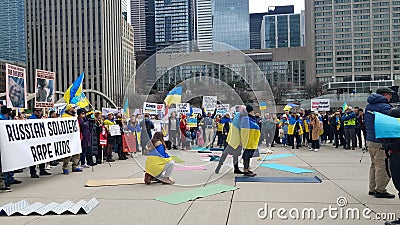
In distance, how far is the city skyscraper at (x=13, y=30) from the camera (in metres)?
121

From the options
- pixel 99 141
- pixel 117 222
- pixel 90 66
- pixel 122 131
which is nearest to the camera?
pixel 117 222

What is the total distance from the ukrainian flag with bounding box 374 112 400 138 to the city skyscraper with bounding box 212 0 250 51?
4.45 meters

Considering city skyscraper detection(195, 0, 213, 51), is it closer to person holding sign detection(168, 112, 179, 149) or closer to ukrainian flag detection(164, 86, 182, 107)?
ukrainian flag detection(164, 86, 182, 107)

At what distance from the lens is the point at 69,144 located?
10516 mm

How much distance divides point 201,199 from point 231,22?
497cm

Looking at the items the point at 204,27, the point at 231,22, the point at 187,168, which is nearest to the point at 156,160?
the point at 187,168

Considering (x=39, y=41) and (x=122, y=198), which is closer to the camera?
(x=122, y=198)

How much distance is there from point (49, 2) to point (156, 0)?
118 m

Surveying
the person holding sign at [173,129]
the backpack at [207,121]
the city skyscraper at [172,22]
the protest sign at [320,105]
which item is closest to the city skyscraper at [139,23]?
the city skyscraper at [172,22]

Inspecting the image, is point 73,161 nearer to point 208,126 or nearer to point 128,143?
point 128,143

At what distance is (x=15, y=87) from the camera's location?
33.8ft

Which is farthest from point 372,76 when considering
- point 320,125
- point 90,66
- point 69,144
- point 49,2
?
point 69,144

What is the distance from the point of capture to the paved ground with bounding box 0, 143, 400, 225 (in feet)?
18.8

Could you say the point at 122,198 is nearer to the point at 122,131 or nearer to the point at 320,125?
the point at 122,131
